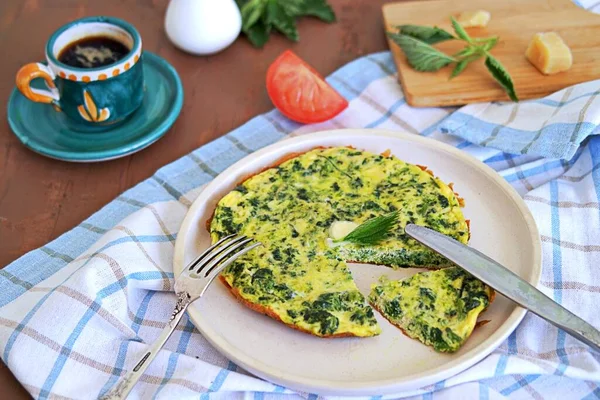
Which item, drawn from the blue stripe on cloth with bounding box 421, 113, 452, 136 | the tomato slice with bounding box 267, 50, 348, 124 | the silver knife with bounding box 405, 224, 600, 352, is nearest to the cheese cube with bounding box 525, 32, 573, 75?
the blue stripe on cloth with bounding box 421, 113, 452, 136

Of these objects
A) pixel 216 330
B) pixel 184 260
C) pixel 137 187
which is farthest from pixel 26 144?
pixel 216 330

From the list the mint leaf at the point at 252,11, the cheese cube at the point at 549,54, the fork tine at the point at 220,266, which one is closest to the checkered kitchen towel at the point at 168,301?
the fork tine at the point at 220,266

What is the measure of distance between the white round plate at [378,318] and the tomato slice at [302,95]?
0.32m

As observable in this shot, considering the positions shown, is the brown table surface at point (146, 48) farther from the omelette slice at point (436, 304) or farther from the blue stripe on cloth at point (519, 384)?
the blue stripe on cloth at point (519, 384)

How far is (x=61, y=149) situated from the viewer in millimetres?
3064

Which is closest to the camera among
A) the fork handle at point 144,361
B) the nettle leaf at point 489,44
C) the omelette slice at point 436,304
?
the fork handle at point 144,361

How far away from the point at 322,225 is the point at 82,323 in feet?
2.95

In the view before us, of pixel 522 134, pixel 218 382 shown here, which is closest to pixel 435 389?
pixel 218 382

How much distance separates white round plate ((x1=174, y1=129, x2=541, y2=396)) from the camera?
2141 mm

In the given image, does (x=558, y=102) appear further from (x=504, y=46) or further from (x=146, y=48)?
(x=146, y=48)

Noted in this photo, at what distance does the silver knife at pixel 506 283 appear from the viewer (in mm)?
2121

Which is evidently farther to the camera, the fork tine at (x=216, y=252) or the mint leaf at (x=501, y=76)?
the mint leaf at (x=501, y=76)

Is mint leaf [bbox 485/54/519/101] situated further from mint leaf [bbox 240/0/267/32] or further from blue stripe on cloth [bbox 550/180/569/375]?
mint leaf [bbox 240/0/267/32]

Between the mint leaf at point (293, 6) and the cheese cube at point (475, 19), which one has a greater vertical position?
the cheese cube at point (475, 19)
